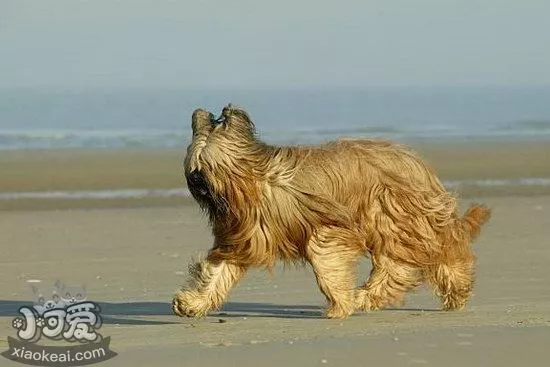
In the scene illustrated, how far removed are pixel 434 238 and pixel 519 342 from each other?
194 centimetres

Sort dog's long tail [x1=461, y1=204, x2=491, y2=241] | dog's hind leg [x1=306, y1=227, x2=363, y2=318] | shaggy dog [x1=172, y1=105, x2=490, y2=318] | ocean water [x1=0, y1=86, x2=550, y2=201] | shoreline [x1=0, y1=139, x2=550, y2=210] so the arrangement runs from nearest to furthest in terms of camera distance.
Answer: shaggy dog [x1=172, y1=105, x2=490, y2=318] < dog's hind leg [x1=306, y1=227, x2=363, y2=318] < dog's long tail [x1=461, y1=204, x2=491, y2=241] < shoreline [x1=0, y1=139, x2=550, y2=210] < ocean water [x1=0, y1=86, x2=550, y2=201]

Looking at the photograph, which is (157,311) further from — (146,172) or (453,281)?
(146,172)

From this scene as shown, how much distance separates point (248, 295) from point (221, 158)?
6.97 ft

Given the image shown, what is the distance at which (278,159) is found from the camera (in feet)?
28.6

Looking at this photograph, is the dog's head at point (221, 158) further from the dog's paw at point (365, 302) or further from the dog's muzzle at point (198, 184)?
the dog's paw at point (365, 302)

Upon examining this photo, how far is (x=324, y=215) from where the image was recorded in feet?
28.6

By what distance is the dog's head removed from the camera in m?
8.45

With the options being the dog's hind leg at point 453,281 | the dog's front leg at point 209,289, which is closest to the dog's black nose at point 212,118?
the dog's front leg at point 209,289

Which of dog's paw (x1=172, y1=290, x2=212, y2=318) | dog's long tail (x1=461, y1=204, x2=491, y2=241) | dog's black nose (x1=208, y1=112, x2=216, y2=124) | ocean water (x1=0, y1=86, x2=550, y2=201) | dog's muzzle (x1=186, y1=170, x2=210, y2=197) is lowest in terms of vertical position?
dog's paw (x1=172, y1=290, x2=212, y2=318)

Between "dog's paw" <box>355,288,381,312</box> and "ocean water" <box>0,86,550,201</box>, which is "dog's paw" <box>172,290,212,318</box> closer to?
"dog's paw" <box>355,288,381,312</box>

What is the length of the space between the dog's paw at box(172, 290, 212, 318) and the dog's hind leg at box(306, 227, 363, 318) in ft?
2.28

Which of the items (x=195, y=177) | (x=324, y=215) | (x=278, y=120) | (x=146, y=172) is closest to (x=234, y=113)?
(x=195, y=177)

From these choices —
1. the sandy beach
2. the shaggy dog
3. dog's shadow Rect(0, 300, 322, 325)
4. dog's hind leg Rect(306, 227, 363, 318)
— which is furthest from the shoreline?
dog's hind leg Rect(306, 227, 363, 318)

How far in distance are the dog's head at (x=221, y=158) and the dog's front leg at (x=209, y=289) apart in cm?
41
